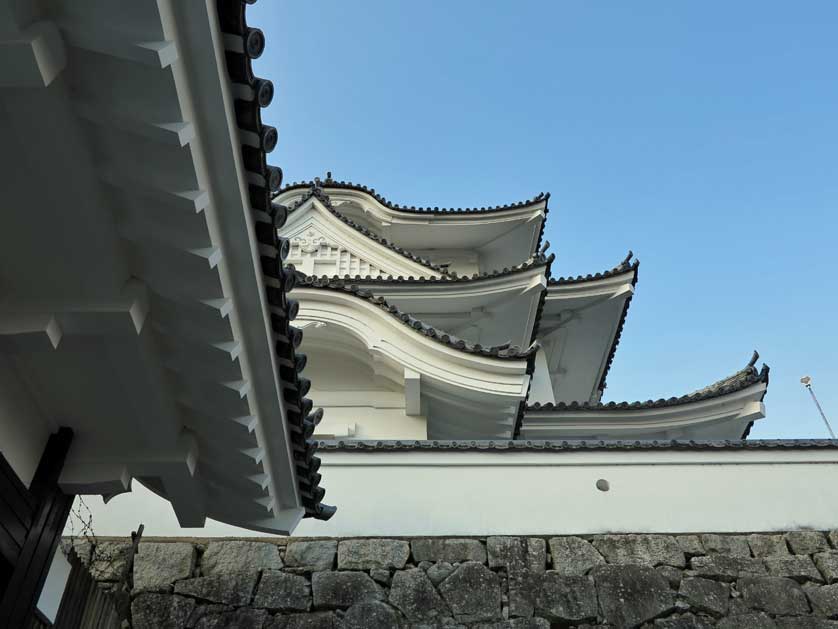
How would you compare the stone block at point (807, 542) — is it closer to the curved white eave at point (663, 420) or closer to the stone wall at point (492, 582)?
the stone wall at point (492, 582)

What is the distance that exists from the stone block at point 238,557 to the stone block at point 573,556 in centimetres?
174

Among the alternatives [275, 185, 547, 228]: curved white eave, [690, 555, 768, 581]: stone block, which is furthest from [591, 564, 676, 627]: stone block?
[275, 185, 547, 228]: curved white eave

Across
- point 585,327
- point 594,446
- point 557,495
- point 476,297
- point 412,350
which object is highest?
point 585,327

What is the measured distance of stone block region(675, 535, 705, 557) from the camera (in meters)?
4.61

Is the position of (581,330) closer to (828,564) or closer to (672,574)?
(828,564)

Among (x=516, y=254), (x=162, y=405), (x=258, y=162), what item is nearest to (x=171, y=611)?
(x=162, y=405)

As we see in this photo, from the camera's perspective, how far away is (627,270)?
31.4 feet

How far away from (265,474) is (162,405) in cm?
58

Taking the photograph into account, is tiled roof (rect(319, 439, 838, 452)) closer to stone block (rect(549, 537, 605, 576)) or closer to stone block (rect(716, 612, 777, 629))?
stone block (rect(549, 537, 605, 576))

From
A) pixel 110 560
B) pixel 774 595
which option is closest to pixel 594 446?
pixel 774 595

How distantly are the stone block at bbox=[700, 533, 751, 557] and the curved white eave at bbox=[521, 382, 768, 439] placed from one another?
255 centimetres

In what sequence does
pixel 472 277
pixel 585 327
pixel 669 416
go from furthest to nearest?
1. pixel 585 327
2. pixel 472 277
3. pixel 669 416

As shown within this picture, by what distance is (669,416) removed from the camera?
718 centimetres

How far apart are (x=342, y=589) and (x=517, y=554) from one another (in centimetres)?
111
